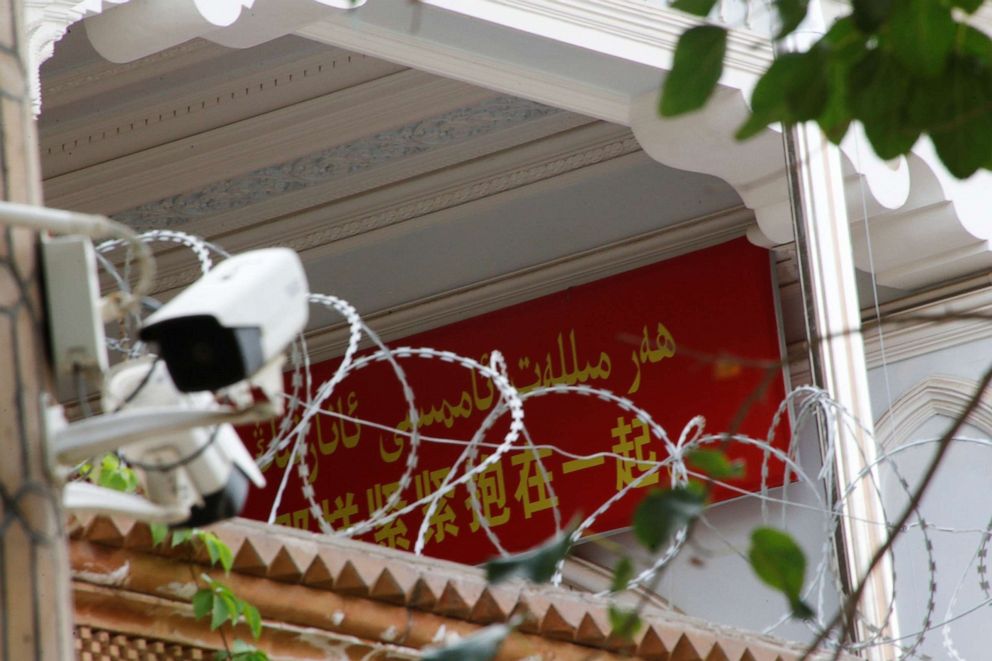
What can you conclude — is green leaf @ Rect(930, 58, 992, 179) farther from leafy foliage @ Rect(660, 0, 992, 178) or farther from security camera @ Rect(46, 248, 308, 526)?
security camera @ Rect(46, 248, 308, 526)

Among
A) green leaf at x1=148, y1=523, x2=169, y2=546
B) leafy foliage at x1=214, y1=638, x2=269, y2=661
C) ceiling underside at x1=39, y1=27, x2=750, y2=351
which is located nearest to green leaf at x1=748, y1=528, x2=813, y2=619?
green leaf at x1=148, y1=523, x2=169, y2=546

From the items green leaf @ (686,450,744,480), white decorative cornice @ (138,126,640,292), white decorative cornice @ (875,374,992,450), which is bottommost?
green leaf @ (686,450,744,480)

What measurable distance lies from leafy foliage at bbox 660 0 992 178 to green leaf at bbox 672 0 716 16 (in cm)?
7

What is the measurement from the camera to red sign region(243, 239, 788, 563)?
323 inches

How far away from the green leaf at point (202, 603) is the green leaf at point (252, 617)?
0.17 ft

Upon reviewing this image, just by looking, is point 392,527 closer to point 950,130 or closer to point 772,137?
point 772,137

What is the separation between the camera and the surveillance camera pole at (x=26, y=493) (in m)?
1.66

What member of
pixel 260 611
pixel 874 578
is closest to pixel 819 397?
pixel 874 578

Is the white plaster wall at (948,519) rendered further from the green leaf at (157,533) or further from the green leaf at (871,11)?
the green leaf at (871,11)

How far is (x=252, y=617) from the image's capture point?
3057 millimetres

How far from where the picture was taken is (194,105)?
8414mm

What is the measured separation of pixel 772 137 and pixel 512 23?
3.97 ft

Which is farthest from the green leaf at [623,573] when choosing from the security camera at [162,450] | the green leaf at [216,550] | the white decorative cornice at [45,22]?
the white decorative cornice at [45,22]

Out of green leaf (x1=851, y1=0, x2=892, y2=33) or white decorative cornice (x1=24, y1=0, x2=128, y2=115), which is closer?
green leaf (x1=851, y1=0, x2=892, y2=33)
